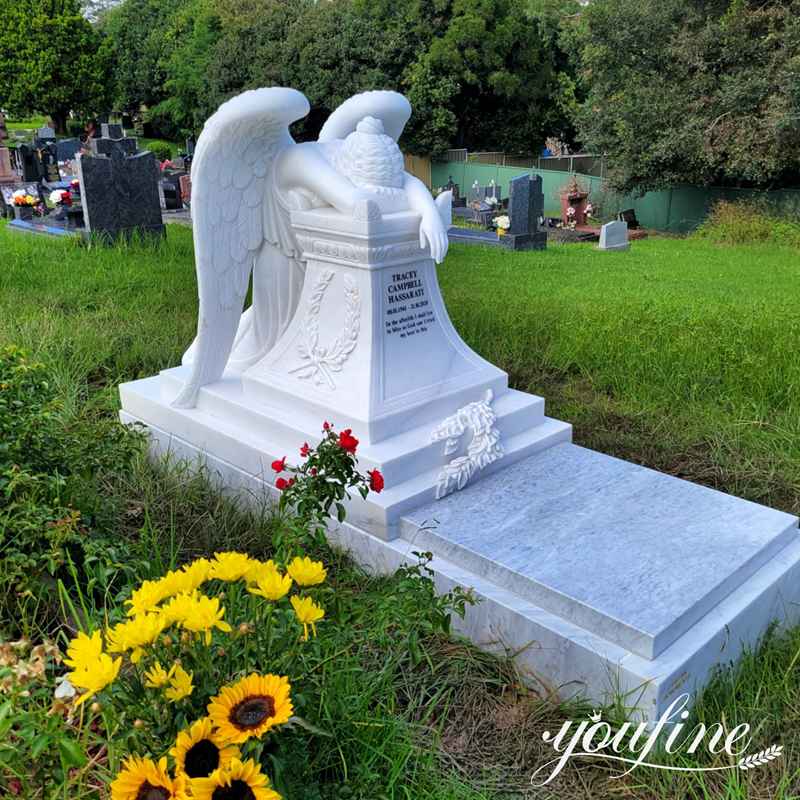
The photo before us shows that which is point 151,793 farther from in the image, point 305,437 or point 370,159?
point 370,159

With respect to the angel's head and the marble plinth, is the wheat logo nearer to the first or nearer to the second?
the marble plinth

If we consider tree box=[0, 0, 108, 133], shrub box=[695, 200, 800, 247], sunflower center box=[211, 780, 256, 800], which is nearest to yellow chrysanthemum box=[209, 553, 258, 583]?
sunflower center box=[211, 780, 256, 800]

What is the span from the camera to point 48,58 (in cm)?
3300

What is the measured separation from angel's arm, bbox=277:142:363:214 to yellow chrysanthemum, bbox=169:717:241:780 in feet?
7.72

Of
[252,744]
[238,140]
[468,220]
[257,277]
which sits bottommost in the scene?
[468,220]

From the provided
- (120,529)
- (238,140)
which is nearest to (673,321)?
(238,140)

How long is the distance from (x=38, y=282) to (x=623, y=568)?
6.00m

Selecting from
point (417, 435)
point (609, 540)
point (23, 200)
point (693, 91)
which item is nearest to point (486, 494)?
point (417, 435)

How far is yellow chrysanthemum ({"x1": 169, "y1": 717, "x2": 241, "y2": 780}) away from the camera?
135 cm

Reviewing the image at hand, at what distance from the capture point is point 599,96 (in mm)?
19406

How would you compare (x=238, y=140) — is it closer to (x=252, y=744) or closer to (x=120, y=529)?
(x=120, y=529)

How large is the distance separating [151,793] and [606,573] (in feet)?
5.84

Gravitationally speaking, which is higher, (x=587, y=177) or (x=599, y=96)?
(x=599, y=96)

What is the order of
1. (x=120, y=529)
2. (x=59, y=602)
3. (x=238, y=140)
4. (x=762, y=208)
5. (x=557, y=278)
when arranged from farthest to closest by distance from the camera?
1. (x=762, y=208)
2. (x=557, y=278)
3. (x=238, y=140)
4. (x=120, y=529)
5. (x=59, y=602)
